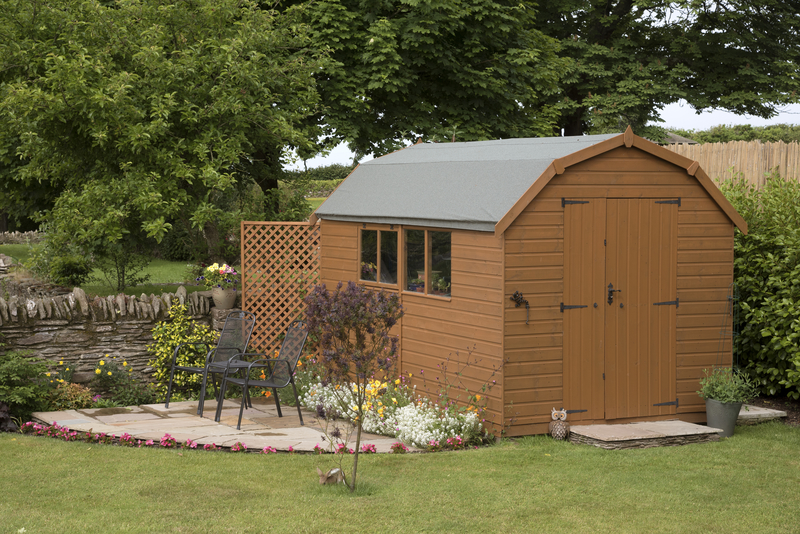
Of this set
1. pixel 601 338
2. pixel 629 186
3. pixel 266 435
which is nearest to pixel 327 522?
pixel 266 435

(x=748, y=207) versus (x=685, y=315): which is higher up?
(x=748, y=207)

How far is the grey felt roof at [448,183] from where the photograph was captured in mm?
7648

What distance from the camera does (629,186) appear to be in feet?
25.6

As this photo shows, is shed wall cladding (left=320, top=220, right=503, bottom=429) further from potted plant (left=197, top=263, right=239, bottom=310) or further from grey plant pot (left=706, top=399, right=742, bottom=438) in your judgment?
potted plant (left=197, top=263, right=239, bottom=310)

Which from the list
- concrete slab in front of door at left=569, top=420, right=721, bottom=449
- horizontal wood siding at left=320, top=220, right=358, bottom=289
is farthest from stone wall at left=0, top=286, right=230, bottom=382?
concrete slab in front of door at left=569, top=420, right=721, bottom=449

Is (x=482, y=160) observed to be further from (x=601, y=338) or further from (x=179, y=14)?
(x=179, y=14)

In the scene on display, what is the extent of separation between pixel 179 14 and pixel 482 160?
521 centimetres

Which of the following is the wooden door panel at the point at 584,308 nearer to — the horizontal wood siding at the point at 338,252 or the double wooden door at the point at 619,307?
the double wooden door at the point at 619,307

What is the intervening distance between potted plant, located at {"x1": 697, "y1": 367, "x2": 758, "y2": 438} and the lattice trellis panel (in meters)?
4.80

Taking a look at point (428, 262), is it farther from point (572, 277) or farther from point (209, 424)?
point (209, 424)

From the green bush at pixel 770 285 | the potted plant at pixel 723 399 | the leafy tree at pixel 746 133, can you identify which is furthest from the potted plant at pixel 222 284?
the leafy tree at pixel 746 133

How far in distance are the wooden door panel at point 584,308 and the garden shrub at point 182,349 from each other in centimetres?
426

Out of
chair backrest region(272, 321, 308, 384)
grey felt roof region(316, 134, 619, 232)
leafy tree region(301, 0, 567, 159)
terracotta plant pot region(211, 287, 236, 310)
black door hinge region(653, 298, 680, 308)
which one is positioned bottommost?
chair backrest region(272, 321, 308, 384)

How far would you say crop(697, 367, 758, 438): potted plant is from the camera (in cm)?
780
